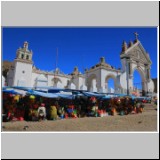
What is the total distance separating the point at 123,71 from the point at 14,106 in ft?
47.9

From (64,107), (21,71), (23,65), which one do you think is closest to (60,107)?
(64,107)

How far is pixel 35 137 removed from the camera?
18.1 ft

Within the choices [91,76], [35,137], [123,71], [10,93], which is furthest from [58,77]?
[35,137]

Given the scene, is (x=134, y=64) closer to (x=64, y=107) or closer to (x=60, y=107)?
(x=64, y=107)

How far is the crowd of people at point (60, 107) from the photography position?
9.18 metres

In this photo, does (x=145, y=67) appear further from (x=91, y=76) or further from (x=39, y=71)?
(x=39, y=71)

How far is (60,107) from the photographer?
11.0 meters

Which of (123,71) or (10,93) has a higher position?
(123,71)

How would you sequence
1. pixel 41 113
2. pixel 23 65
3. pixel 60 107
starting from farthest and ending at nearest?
pixel 23 65 → pixel 60 107 → pixel 41 113

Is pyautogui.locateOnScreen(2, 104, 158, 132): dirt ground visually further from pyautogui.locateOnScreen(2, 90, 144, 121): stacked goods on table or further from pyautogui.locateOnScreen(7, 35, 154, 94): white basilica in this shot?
pyautogui.locateOnScreen(7, 35, 154, 94): white basilica

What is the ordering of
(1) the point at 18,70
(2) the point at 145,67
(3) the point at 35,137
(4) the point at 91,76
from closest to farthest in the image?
(3) the point at 35,137 < (1) the point at 18,70 < (4) the point at 91,76 < (2) the point at 145,67

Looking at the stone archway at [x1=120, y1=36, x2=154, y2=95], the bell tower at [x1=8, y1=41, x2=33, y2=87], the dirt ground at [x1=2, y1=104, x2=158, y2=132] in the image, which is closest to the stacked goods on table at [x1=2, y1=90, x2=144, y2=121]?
the dirt ground at [x1=2, y1=104, x2=158, y2=132]

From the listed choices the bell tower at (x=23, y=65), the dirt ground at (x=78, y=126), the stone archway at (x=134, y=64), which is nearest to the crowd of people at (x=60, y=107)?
the dirt ground at (x=78, y=126)

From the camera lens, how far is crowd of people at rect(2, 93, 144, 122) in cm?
918
